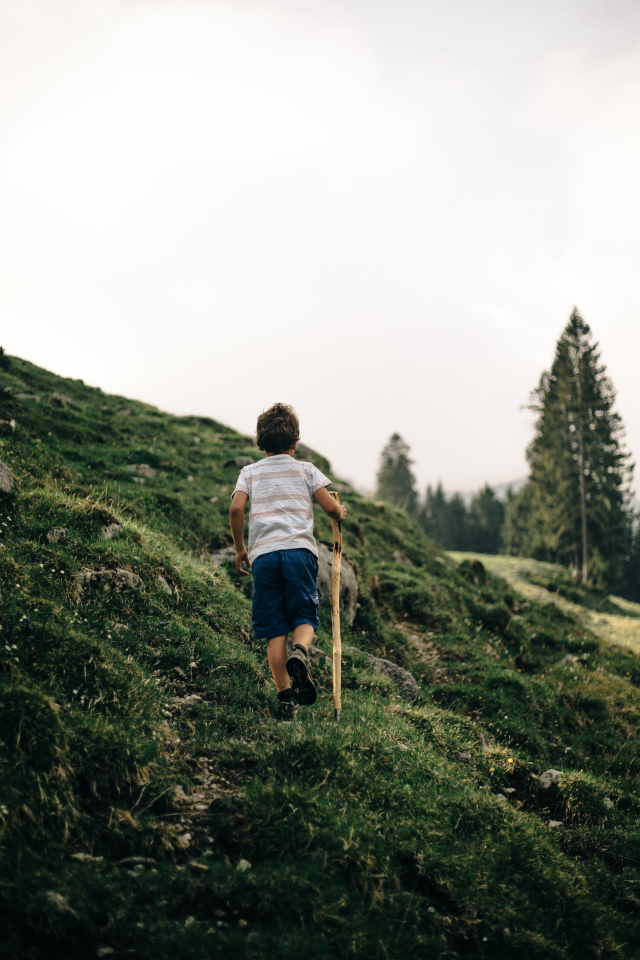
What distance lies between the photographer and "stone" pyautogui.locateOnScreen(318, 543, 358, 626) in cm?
899

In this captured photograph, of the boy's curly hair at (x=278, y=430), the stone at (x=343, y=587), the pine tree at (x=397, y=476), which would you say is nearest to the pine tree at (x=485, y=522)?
the pine tree at (x=397, y=476)

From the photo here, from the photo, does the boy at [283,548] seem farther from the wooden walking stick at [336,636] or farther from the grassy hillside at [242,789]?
the grassy hillside at [242,789]

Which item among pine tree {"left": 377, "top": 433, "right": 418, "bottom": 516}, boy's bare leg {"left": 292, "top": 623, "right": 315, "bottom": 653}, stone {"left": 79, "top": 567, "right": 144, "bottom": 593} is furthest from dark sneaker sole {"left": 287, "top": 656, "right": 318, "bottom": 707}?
pine tree {"left": 377, "top": 433, "right": 418, "bottom": 516}

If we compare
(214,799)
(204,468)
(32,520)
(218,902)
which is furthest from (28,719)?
(204,468)

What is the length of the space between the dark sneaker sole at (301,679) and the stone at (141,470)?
767cm

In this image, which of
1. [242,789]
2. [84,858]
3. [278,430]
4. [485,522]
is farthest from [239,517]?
[485,522]

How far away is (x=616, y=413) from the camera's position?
38844 millimetres

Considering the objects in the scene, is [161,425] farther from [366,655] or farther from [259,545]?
[259,545]

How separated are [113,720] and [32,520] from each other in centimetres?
312

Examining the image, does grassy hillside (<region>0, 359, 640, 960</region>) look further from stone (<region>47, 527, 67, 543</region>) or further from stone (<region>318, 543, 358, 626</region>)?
stone (<region>318, 543, 358, 626</region>)

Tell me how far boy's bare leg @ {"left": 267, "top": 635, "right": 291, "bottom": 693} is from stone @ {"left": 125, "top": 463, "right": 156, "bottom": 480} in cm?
735

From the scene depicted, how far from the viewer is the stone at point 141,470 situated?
11.4 m

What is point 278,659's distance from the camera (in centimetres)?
490

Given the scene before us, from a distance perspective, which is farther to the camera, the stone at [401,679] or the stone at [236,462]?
the stone at [236,462]
